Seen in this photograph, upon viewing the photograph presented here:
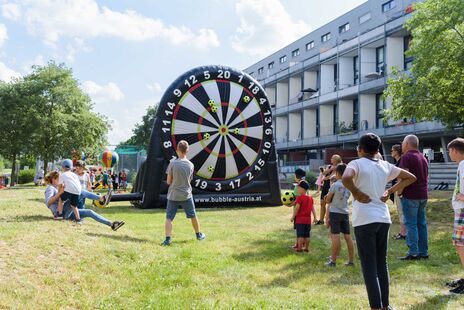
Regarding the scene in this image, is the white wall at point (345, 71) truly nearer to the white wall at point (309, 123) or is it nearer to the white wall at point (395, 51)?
the white wall at point (395, 51)

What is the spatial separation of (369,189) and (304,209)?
3451 mm

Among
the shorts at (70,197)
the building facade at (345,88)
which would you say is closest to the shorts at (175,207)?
the shorts at (70,197)

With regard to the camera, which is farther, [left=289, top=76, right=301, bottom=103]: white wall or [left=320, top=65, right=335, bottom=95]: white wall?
[left=289, top=76, right=301, bottom=103]: white wall

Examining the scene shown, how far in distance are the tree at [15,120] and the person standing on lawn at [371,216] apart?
36.0 meters

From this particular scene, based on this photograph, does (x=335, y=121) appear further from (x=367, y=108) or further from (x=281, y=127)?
(x=281, y=127)

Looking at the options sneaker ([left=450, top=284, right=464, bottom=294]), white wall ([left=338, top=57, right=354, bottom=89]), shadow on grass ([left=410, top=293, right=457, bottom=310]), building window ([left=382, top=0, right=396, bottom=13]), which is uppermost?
building window ([left=382, top=0, right=396, bottom=13])

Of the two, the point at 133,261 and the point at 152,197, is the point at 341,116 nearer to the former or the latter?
the point at 152,197

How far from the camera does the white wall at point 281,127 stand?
56.1 meters

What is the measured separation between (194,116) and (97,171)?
88.3ft

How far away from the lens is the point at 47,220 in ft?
31.0

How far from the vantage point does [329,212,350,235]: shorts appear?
7.45 m

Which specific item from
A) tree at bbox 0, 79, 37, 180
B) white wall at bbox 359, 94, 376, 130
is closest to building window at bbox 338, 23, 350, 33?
white wall at bbox 359, 94, 376, 130

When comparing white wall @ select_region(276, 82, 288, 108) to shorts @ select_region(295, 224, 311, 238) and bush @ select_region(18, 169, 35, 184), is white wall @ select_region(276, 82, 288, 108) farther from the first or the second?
shorts @ select_region(295, 224, 311, 238)

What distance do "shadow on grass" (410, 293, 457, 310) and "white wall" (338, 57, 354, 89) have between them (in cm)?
3890
